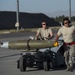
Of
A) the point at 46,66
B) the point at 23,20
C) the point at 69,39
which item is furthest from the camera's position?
the point at 23,20

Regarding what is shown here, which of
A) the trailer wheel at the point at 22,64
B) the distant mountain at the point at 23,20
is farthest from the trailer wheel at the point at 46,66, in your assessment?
the distant mountain at the point at 23,20

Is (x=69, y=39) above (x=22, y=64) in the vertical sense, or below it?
above

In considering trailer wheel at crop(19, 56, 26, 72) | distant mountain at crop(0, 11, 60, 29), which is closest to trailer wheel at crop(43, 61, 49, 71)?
trailer wheel at crop(19, 56, 26, 72)

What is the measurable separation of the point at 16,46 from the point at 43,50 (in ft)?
3.30

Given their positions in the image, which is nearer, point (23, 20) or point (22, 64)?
point (22, 64)

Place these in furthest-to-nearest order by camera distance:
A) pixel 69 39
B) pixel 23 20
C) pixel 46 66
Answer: pixel 23 20
pixel 46 66
pixel 69 39

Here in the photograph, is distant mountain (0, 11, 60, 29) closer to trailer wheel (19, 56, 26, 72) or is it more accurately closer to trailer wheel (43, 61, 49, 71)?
trailer wheel (19, 56, 26, 72)

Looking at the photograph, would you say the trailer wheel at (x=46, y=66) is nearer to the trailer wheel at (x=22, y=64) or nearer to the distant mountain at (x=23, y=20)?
the trailer wheel at (x=22, y=64)

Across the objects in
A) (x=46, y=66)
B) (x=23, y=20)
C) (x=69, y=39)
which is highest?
(x=23, y=20)

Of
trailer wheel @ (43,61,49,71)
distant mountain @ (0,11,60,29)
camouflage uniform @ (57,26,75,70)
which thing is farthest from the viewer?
distant mountain @ (0,11,60,29)

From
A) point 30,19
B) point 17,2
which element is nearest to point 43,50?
point 17,2

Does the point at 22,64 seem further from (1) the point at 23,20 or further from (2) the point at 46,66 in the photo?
(1) the point at 23,20

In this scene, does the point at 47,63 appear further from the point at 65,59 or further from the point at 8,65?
the point at 8,65

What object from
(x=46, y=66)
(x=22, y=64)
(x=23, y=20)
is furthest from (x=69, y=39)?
(x=23, y=20)
